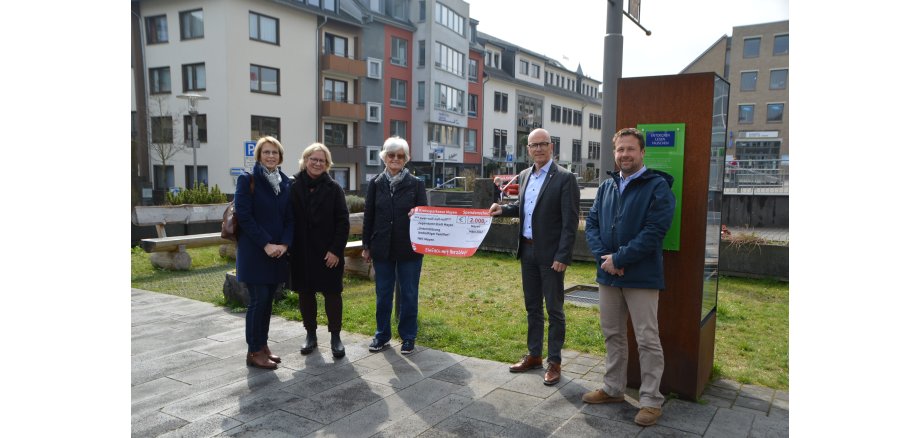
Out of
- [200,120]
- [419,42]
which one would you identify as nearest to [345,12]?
[419,42]

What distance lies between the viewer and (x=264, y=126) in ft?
122

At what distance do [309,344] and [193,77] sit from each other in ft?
111

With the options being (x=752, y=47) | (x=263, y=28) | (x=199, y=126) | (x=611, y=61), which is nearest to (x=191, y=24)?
(x=263, y=28)

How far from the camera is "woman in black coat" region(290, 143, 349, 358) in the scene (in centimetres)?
584

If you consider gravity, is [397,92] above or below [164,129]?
above

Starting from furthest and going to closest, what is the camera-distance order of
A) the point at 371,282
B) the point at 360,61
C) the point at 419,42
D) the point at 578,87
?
the point at 578,87, the point at 419,42, the point at 360,61, the point at 371,282

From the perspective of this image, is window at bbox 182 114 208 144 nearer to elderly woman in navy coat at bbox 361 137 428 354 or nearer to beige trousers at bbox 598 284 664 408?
elderly woman in navy coat at bbox 361 137 428 354

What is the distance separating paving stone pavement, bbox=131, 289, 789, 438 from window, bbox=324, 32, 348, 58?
125 feet

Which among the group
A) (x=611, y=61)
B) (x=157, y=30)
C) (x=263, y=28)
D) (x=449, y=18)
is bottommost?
(x=611, y=61)

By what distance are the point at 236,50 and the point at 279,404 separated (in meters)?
33.8

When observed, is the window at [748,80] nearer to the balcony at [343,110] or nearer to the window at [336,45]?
the balcony at [343,110]

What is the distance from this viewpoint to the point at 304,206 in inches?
231

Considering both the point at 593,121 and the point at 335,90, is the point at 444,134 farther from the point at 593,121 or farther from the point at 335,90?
the point at 593,121

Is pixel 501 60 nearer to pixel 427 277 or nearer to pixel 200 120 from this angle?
pixel 200 120
